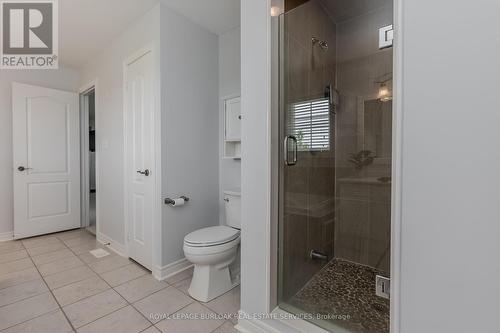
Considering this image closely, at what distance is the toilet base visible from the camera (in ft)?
5.84

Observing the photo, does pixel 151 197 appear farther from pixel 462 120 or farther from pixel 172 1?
pixel 462 120

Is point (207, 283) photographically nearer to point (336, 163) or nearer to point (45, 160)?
point (336, 163)

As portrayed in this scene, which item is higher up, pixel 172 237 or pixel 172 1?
pixel 172 1

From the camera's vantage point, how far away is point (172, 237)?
7.17 feet

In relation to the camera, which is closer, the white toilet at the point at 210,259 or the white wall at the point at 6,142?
the white toilet at the point at 210,259

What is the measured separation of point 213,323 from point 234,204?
0.93m

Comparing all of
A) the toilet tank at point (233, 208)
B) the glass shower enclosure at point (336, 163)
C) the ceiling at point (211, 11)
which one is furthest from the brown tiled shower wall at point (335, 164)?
the ceiling at point (211, 11)

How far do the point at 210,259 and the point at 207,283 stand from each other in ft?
0.66

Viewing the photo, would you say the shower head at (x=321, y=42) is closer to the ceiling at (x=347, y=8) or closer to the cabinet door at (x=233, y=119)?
the ceiling at (x=347, y=8)

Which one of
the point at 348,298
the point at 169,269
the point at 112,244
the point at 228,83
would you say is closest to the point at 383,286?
the point at 348,298

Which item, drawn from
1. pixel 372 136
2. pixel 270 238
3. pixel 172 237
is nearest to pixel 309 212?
pixel 270 238

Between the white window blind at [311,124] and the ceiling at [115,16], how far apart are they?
1.16m

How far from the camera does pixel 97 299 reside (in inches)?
69.3

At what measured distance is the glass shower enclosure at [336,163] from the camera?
133 cm
